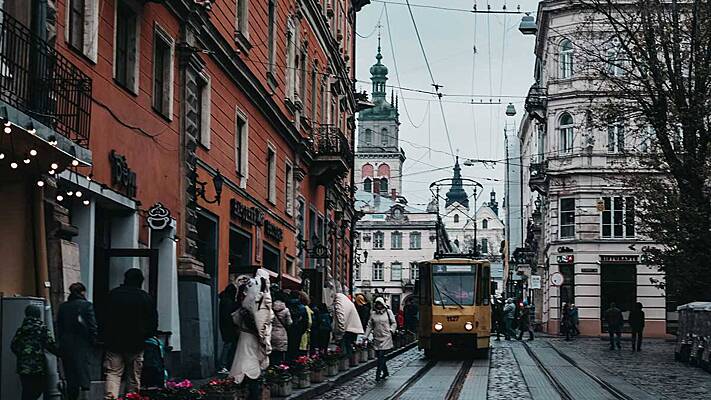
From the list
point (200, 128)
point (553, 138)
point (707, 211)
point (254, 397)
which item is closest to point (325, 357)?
point (200, 128)

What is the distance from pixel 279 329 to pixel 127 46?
524cm

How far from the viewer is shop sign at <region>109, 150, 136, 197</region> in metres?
18.6

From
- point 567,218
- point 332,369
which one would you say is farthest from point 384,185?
point 332,369

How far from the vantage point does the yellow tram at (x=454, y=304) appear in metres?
32.6

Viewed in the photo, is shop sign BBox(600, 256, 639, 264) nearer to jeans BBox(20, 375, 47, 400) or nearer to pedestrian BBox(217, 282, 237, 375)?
pedestrian BBox(217, 282, 237, 375)

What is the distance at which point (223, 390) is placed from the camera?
51.4 ft

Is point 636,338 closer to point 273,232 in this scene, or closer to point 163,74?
point 273,232

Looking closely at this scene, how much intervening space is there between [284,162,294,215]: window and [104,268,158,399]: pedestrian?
842 inches

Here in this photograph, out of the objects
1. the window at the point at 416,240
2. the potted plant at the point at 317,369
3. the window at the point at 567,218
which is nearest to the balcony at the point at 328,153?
the potted plant at the point at 317,369

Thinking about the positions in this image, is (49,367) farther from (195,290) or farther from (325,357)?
(325,357)

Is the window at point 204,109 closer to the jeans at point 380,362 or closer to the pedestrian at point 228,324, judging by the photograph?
the pedestrian at point 228,324

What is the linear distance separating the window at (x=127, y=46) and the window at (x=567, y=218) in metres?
39.8

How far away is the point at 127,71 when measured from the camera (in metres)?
20.0

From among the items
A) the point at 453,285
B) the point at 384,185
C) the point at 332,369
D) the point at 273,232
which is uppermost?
the point at 384,185
